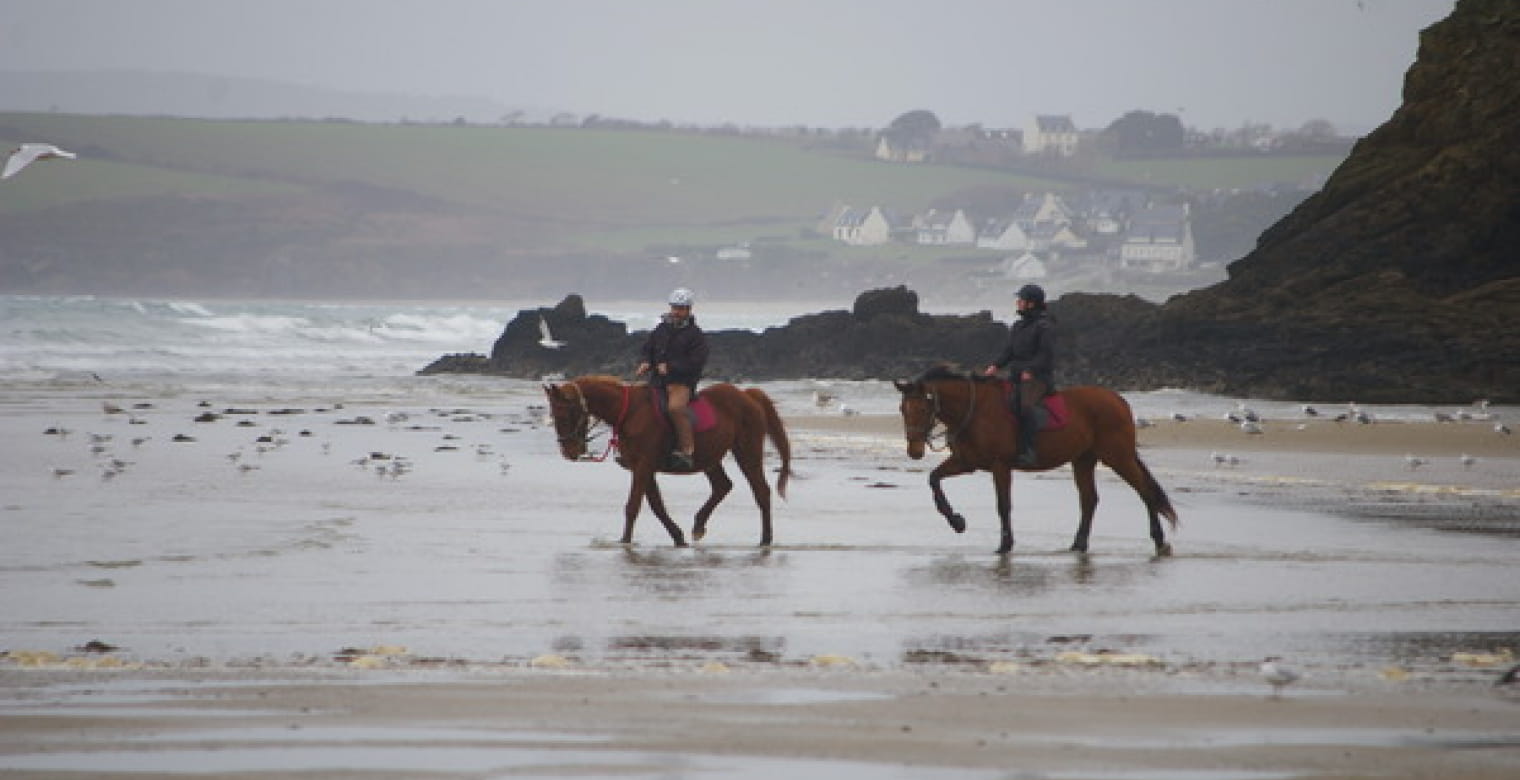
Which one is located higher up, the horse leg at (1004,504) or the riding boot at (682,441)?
the riding boot at (682,441)

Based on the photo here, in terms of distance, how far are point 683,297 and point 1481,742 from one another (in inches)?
389

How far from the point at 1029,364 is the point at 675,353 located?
9.58 ft

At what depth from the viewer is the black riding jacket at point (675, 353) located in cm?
1769

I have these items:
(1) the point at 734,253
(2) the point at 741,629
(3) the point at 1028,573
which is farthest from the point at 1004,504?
(1) the point at 734,253

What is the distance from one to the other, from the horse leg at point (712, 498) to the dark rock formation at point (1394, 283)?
855 inches

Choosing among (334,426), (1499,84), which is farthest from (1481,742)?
(1499,84)

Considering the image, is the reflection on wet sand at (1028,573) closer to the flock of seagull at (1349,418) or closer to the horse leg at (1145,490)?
the horse leg at (1145,490)

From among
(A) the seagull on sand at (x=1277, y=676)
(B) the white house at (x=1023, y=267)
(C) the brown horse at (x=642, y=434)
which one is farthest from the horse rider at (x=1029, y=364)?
(B) the white house at (x=1023, y=267)

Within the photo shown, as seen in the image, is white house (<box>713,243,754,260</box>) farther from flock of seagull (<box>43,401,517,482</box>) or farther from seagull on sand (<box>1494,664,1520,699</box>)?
seagull on sand (<box>1494,664,1520,699</box>)

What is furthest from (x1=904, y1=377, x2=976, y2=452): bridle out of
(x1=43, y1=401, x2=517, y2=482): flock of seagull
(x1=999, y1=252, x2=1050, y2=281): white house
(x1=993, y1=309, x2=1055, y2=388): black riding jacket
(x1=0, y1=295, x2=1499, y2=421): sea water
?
(x1=999, y1=252, x2=1050, y2=281): white house

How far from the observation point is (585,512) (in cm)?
2014

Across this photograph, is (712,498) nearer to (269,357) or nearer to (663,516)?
(663,516)

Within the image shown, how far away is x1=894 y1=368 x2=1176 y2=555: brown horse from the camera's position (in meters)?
17.3

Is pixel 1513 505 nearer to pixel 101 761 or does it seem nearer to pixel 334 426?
pixel 101 761
